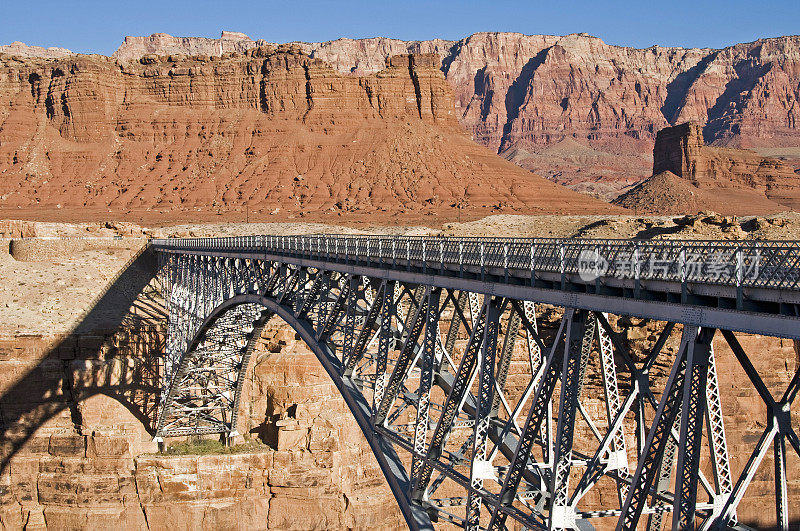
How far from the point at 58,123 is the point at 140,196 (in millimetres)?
22174

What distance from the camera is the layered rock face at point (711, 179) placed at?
153750 mm

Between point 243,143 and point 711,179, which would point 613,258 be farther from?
point 711,179

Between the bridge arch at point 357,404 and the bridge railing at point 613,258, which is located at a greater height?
the bridge railing at point 613,258

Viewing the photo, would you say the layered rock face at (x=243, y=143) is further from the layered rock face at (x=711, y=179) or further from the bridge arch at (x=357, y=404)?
the bridge arch at (x=357, y=404)

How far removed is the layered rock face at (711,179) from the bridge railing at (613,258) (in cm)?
13771

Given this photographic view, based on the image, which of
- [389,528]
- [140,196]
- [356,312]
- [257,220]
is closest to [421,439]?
[356,312]

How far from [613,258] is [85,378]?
38.7 m

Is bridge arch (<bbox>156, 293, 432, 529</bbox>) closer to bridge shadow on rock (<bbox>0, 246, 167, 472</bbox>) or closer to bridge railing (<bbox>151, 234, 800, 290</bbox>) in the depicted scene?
bridge railing (<bbox>151, 234, 800, 290</bbox>)

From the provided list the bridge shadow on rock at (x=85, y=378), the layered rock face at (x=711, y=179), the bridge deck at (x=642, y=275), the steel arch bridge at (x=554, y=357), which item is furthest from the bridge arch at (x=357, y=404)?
the layered rock face at (x=711, y=179)

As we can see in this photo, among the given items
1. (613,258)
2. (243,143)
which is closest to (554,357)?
(613,258)

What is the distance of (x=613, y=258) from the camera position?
11.7m

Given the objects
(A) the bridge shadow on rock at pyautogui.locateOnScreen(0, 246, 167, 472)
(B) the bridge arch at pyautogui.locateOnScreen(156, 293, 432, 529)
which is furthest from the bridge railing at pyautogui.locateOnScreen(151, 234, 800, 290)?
(A) the bridge shadow on rock at pyautogui.locateOnScreen(0, 246, 167, 472)

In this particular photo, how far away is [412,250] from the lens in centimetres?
1861

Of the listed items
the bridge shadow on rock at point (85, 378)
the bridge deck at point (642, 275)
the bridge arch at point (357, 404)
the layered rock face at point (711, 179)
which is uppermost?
the layered rock face at point (711, 179)
